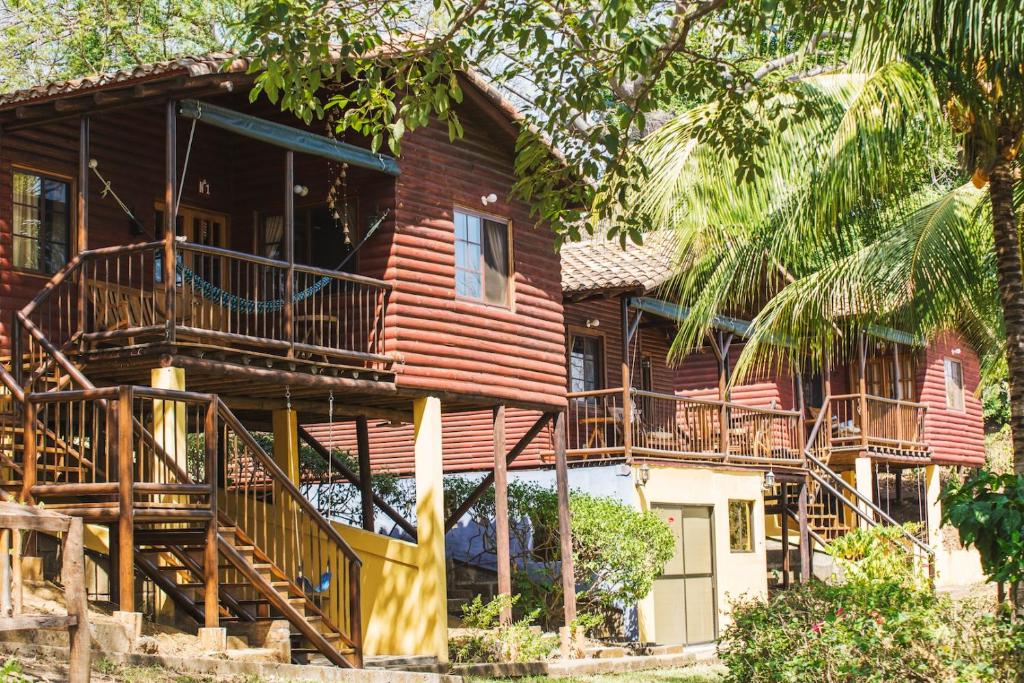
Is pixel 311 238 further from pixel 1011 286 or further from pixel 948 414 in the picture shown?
pixel 948 414

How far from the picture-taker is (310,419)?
2114 cm

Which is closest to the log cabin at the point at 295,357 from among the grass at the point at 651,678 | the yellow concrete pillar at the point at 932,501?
the grass at the point at 651,678

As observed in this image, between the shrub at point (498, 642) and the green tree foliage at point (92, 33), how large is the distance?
17.0 metres

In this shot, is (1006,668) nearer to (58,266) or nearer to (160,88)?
(160,88)

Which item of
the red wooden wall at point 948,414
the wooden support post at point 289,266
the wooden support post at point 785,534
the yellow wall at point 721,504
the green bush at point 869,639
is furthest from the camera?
the red wooden wall at point 948,414

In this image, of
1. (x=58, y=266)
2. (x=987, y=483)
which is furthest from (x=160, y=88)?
(x=987, y=483)

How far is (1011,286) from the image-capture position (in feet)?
43.3

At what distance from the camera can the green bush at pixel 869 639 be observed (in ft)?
36.4

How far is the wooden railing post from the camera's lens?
12789 mm

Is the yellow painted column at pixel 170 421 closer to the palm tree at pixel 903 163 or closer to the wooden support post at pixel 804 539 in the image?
the palm tree at pixel 903 163

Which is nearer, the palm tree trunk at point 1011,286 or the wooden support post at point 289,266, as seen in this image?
the palm tree trunk at point 1011,286

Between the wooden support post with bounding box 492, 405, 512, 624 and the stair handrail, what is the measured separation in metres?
3.75

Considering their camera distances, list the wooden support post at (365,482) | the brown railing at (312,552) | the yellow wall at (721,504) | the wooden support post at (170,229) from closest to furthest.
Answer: the wooden support post at (170,229) < the brown railing at (312,552) < the wooden support post at (365,482) < the yellow wall at (721,504)

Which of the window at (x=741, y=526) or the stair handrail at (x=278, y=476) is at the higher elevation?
the stair handrail at (x=278, y=476)
